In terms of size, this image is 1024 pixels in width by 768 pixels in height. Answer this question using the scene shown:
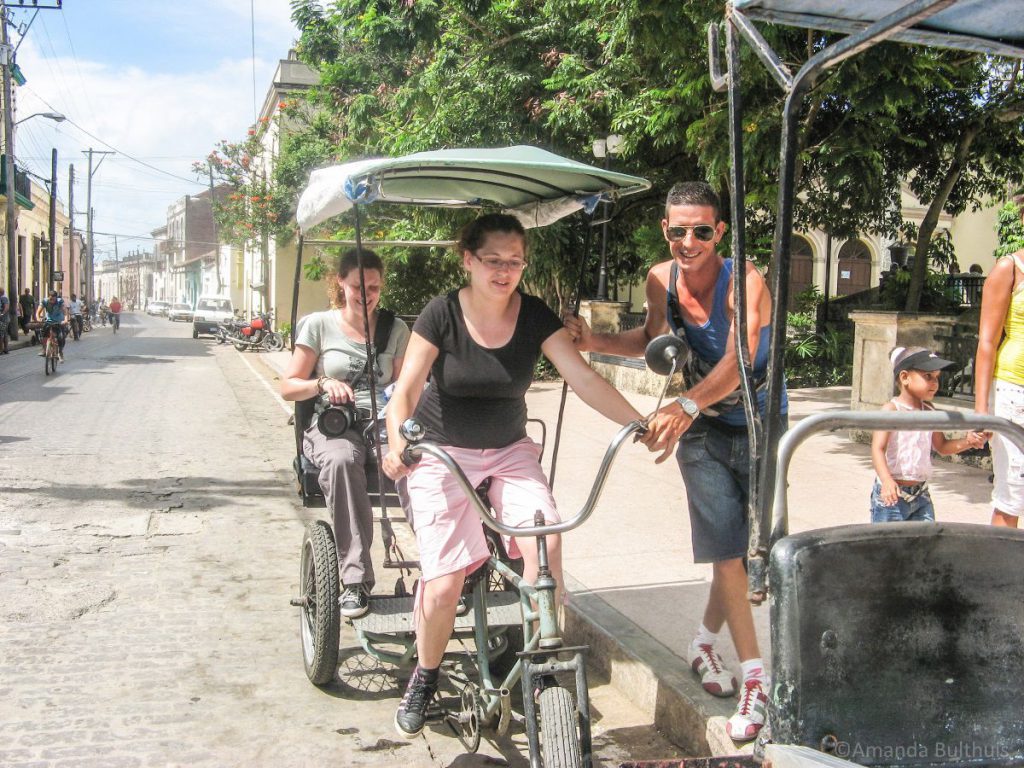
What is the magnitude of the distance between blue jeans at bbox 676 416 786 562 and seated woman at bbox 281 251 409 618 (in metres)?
1.45

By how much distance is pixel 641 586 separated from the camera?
5348 mm

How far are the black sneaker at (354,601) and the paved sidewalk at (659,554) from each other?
3.75 ft

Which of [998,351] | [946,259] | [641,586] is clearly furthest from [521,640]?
[946,259]

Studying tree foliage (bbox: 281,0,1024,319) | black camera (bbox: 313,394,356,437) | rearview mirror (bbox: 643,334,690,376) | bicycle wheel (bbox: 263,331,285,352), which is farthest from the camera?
bicycle wheel (bbox: 263,331,285,352)

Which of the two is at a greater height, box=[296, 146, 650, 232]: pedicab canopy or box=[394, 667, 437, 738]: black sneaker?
box=[296, 146, 650, 232]: pedicab canopy

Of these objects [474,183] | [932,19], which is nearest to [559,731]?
[932,19]

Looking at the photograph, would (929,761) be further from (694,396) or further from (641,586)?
(641,586)

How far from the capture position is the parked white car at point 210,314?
131ft

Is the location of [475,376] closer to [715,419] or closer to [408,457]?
[408,457]

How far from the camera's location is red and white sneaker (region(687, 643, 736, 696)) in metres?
3.84

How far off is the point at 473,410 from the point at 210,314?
39.4 meters

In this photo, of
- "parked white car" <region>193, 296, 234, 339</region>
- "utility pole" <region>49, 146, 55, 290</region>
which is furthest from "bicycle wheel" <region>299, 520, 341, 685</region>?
"utility pole" <region>49, 146, 55, 290</region>

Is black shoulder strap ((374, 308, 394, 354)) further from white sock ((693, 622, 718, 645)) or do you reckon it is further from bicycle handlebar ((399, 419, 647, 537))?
white sock ((693, 622, 718, 645))

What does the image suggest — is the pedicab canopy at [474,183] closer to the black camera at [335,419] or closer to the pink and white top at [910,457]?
the black camera at [335,419]
